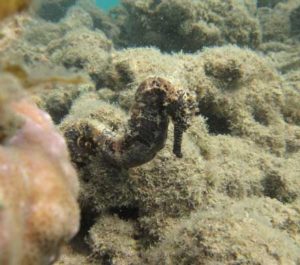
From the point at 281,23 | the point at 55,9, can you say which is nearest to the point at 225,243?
the point at 281,23

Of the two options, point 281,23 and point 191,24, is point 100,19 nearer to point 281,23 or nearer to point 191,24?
point 281,23

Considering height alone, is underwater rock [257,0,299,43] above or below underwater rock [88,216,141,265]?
above

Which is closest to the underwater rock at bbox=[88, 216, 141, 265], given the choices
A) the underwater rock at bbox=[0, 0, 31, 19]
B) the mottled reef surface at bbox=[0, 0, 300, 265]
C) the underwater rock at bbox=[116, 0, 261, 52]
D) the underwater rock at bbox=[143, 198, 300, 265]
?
the mottled reef surface at bbox=[0, 0, 300, 265]

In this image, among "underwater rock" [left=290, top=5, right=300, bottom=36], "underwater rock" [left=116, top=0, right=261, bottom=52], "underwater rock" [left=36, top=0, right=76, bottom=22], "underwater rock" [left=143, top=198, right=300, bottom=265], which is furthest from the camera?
"underwater rock" [left=36, top=0, right=76, bottom=22]

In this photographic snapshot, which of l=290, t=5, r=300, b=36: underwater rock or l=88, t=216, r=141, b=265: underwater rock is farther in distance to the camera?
l=290, t=5, r=300, b=36: underwater rock

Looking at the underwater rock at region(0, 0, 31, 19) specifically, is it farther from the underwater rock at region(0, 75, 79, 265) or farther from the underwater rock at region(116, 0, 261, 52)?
the underwater rock at region(116, 0, 261, 52)

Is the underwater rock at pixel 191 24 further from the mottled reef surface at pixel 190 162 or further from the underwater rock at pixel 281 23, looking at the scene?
the mottled reef surface at pixel 190 162

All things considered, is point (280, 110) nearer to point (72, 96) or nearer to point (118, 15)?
point (72, 96)
